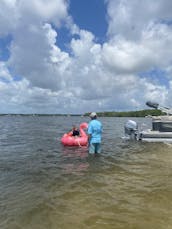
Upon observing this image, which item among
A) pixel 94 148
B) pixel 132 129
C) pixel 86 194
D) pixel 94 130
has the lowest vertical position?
pixel 86 194

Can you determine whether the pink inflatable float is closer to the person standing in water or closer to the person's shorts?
the person's shorts

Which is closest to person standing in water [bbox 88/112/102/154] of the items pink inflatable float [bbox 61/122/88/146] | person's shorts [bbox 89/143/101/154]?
person's shorts [bbox 89/143/101/154]

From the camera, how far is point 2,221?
5742 millimetres

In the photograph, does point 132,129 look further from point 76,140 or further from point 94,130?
point 94,130

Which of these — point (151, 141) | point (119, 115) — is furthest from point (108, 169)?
point (119, 115)

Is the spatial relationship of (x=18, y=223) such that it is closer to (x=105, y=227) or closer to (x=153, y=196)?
(x=105, y=227)

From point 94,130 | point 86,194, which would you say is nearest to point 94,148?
point 94,130

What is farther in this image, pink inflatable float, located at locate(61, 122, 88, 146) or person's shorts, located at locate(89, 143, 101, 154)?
pink inflatable float, located at locate(61, 122, 88, 146)

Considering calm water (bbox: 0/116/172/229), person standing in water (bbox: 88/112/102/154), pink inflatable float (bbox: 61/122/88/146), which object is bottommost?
calm water (bbox: 0/116/172/229)

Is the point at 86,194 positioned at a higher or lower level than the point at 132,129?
lower

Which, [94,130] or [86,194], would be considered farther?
[94,130]

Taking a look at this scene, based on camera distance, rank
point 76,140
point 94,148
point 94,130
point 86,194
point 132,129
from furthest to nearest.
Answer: point 132,129, point 76,140, point 94,148, point 94,130, point 86,194

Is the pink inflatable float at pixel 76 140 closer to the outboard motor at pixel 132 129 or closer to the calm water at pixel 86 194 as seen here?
the calm water at pixel 86 194

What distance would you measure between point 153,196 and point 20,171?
5227 millimetres
